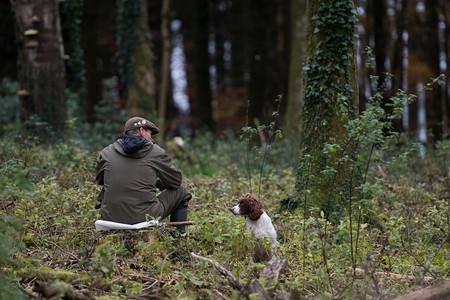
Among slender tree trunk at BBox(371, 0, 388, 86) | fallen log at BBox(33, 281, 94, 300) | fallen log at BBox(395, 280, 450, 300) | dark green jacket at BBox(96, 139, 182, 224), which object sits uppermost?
slender tree trunk at BBox(371, 0, 388, 86)

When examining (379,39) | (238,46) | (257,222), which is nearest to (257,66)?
(379,39)

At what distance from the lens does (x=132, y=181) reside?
6266 mm

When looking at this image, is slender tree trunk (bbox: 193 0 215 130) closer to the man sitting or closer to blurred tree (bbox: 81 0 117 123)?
blurred tree (bbox: 81 0 117 123)

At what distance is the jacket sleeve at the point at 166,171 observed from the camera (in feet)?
21.1

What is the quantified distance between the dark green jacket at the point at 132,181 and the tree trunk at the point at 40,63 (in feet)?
22.3

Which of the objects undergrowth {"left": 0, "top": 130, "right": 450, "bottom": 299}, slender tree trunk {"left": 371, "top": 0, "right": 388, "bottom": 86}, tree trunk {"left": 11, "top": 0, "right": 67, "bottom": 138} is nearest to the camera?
undergrowth {"left": 0, "top": 130, "right": 450, "bottom": 299}

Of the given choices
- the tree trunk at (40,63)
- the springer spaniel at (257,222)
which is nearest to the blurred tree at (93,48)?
the tree trunk at (40,63)

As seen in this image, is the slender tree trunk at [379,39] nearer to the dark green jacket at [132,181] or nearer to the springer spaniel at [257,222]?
the springer spaniel at [257,222]

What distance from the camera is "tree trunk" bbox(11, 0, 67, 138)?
12820 millimetres

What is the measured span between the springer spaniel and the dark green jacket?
0.93m

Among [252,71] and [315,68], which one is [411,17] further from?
[315,68]

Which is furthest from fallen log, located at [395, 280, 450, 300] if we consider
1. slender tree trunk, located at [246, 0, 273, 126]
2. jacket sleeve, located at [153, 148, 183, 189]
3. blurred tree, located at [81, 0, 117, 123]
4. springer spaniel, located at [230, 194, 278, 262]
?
blurred tree, located at [81, 0, 117, 123]

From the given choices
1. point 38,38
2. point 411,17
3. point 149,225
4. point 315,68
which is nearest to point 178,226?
point 149,225

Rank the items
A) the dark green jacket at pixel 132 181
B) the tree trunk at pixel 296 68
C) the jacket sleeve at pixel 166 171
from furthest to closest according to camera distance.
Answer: the tree trunk at pixel 296 68
the jacket sleeve at pixel 166 171
the dark green jacket at pixel 132 181
